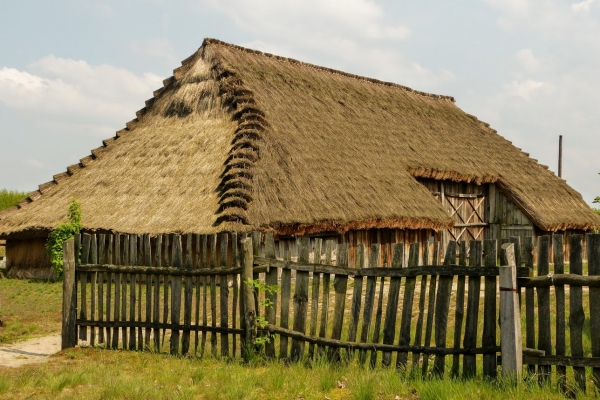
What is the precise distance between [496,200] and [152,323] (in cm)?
2249

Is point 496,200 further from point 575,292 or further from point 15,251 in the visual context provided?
point 575,292

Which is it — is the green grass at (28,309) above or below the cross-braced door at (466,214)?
below

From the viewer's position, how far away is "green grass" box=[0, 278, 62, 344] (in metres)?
11.8

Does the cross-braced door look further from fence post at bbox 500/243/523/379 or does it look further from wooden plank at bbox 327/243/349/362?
fence post at bbox 500/243/523/379

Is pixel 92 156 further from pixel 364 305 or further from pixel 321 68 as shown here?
pixel 364 305

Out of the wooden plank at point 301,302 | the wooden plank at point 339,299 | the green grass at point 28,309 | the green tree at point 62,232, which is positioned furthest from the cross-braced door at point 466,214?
the wooden plank at point 339,299

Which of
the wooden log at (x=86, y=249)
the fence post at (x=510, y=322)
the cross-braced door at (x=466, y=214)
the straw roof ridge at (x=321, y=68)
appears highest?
the straw roof ridge at (x=321, y=68)

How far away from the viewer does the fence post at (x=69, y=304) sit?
32.0ft

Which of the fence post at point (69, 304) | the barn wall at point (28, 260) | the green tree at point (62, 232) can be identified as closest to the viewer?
the fence post at point (69, 304)

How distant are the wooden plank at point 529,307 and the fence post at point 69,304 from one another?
21.4 feet

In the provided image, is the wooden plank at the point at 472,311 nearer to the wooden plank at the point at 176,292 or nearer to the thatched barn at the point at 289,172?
the wooden plank at the point at 176,292

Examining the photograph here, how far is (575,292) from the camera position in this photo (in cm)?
603

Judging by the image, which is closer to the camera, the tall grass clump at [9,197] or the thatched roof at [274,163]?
the thatched roof at [274,163]

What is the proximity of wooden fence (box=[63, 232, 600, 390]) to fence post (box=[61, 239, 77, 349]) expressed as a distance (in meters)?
0.01
